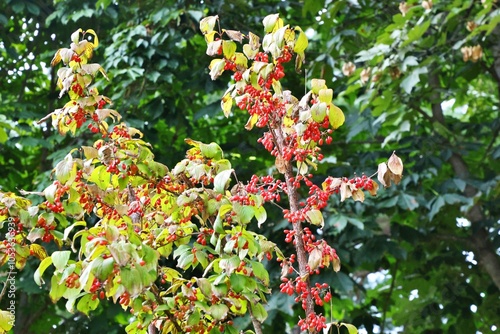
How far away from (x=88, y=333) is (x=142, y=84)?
1877 millimetres

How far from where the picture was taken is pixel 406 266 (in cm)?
720

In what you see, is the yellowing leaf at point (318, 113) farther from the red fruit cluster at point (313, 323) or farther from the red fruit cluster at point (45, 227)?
the red fruit cluster at point (45, 227)

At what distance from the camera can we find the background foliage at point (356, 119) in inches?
220

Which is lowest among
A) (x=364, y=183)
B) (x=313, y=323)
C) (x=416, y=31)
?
(x=416, y=31)

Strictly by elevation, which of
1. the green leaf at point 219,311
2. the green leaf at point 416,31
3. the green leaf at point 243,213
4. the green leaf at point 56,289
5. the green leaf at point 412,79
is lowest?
the green leaf at point 412,79

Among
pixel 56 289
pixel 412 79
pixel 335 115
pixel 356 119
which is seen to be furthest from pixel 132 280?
pixel 356 119

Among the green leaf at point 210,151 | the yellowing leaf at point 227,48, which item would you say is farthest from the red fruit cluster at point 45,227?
the yellowing leaf at point 227,48

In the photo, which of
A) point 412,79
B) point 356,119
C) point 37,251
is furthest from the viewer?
point 356,119

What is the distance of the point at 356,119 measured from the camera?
20.6ft

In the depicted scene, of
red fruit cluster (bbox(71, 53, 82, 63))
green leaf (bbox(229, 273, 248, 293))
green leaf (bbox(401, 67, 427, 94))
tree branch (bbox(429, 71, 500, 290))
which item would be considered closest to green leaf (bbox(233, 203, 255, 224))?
green leaf (bbox(229, 273, 248, 293))

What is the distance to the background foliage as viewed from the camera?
5.59m

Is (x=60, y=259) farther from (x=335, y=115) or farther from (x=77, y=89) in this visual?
(x=335, y=115)

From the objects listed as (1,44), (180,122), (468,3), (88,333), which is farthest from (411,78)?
(1,44)

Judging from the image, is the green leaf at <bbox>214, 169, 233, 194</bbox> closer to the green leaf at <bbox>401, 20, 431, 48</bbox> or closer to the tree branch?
the green leaf at <bbox>401, 20, 431, 48</bbox>
